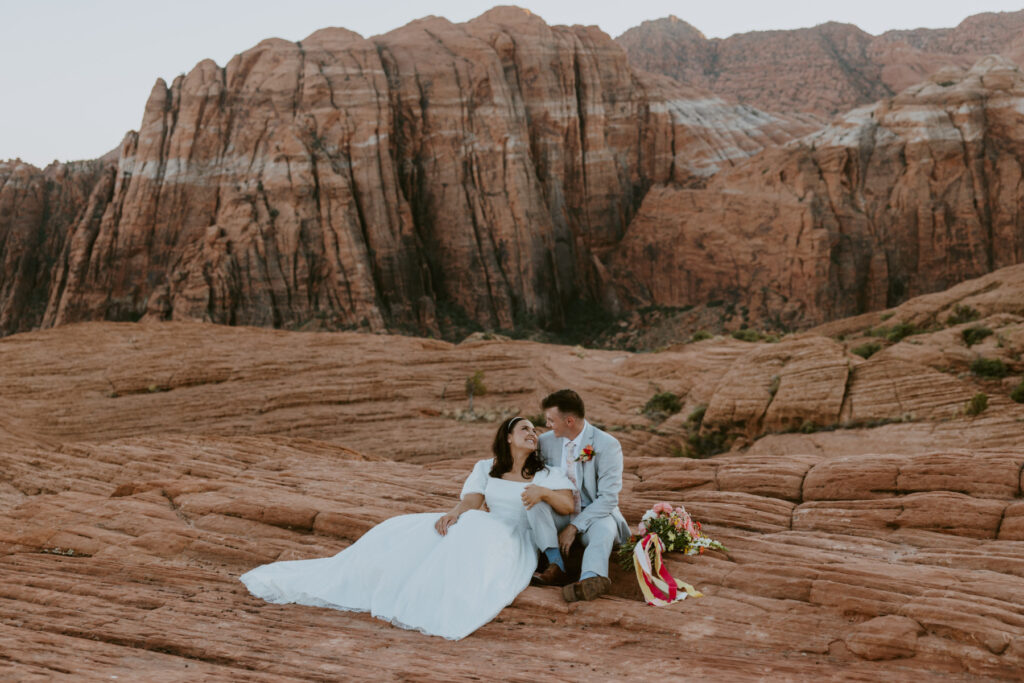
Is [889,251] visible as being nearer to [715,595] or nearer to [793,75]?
[715,595]

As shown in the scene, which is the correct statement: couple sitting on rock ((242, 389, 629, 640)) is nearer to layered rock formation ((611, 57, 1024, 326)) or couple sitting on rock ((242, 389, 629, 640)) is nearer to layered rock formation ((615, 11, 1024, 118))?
layered rock formation ((611, 57, 1024, 326))

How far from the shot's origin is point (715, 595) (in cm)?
741

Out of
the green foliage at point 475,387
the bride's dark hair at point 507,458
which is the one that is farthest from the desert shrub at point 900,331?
the bride's dark hair at point 507,458

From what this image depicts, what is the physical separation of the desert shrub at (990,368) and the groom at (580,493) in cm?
1562

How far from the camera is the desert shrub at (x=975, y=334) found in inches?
866

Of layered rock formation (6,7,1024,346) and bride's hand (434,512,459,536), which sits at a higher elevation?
layered rock formation (6,7,1024,346)

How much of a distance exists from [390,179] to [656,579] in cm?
5290

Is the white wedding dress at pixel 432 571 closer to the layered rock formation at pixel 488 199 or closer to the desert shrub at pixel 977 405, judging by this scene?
the desert shrub at pixel 977 405

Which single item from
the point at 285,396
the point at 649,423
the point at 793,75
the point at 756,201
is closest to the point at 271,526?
the point at 649,423

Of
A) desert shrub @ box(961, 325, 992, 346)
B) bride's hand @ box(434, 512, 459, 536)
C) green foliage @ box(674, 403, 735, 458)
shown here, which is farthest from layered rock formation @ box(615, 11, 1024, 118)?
bride's hand @ box(434, 512, 459, 536)

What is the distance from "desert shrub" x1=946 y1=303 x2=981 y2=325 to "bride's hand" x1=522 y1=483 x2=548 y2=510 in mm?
23164

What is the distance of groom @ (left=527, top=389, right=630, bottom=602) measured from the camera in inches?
303

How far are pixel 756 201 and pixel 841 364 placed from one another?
3585cm

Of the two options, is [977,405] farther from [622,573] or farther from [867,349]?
[622,573]
